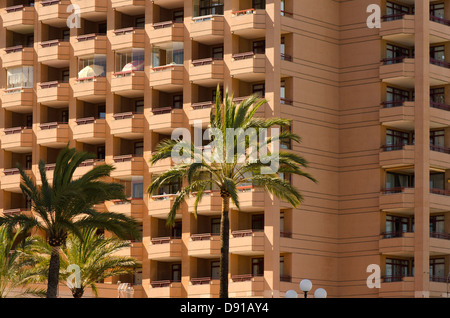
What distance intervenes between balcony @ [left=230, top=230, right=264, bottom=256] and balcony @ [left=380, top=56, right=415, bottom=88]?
14.7 m

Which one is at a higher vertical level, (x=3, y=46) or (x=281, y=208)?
(x=3, y=46)

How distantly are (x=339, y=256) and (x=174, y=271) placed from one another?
1209 cm

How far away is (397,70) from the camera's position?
80.9 m

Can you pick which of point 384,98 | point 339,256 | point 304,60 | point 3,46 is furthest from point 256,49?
point 3,46

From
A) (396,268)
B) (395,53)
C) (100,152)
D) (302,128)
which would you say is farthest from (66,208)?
(395,53)

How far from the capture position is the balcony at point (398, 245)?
79.0m

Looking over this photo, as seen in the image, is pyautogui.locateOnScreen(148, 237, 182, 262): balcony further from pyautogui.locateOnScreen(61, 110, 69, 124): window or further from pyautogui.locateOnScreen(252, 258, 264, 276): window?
pyautogui.locateOnScreen(61, 110, 69, 124): window

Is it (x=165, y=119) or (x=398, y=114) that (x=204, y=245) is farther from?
(x=398, y=114)

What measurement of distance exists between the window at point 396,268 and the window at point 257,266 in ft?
29.2

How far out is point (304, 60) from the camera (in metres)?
80.9

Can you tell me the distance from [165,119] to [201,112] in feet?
9.93

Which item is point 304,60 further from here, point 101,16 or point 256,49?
point 101,16

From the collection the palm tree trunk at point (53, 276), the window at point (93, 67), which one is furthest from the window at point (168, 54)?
the palm tree trunk at point (53, 276)

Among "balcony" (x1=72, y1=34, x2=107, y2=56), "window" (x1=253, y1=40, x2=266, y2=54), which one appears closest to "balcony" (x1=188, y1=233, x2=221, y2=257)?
"window" (x1=253, y1=40, x2=266, y2=54)
